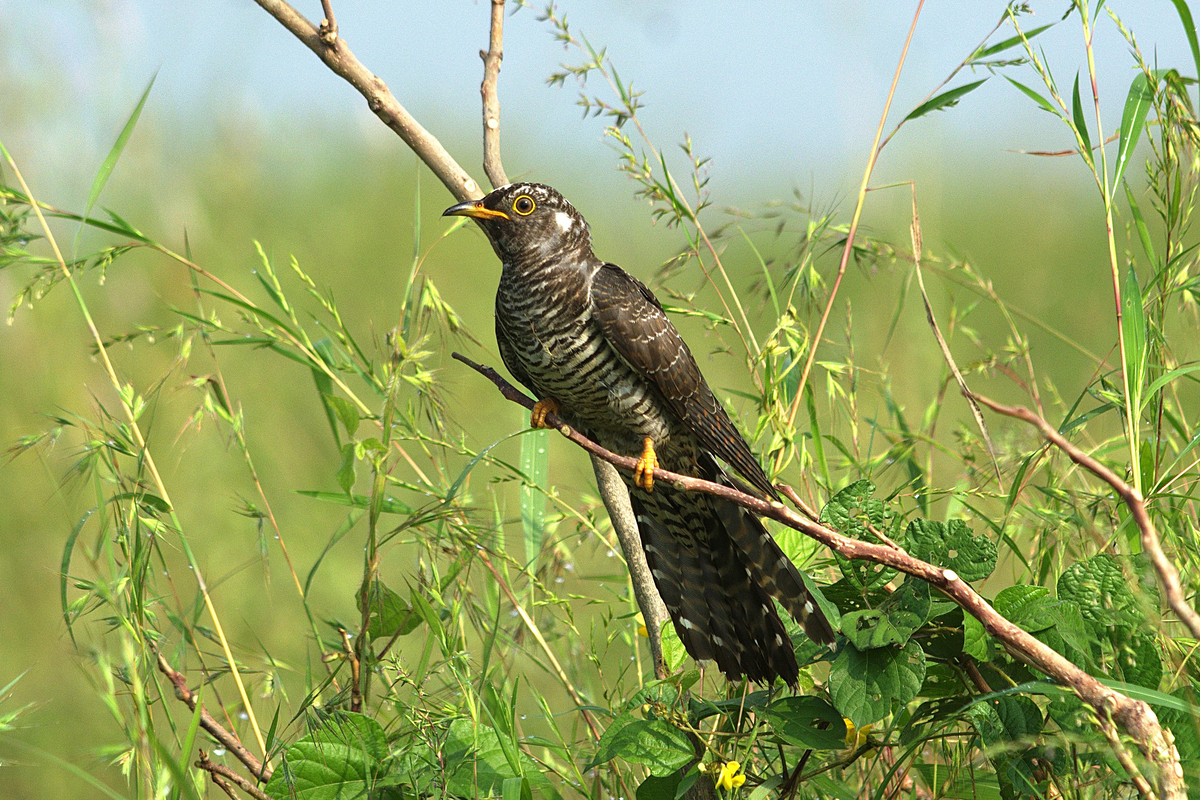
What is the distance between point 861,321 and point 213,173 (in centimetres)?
326

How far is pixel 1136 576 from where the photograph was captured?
1374mm

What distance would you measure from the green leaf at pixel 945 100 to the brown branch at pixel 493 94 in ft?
3.23

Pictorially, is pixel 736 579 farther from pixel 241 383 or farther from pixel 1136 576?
pixel 241 383

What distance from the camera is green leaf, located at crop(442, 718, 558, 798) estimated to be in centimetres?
152

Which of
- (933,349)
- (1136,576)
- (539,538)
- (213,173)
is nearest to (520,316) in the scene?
(539,538)

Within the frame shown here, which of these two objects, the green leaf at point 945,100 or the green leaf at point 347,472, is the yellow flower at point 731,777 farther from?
the green leaf at point 945,100

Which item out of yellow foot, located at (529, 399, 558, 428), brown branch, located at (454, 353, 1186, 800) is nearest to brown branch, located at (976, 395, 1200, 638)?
brown branch, located at (454, 353, 1186, 800)

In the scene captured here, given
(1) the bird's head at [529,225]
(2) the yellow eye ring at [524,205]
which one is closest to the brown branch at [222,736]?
(1) the bird's head at [529,225]

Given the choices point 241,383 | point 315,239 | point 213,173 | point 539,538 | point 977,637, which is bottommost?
point 977,637

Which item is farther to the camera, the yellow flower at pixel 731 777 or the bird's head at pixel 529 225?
the bird's head at pixel 529 225

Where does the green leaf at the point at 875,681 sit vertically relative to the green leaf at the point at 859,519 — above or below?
below

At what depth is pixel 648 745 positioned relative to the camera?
1513mm

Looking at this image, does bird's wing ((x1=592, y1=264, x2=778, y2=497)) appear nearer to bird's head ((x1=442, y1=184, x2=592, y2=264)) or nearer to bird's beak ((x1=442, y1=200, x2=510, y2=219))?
bird's head ((x1=442, y1=184, x2=592, y2=264))

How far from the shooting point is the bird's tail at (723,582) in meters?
1.80
